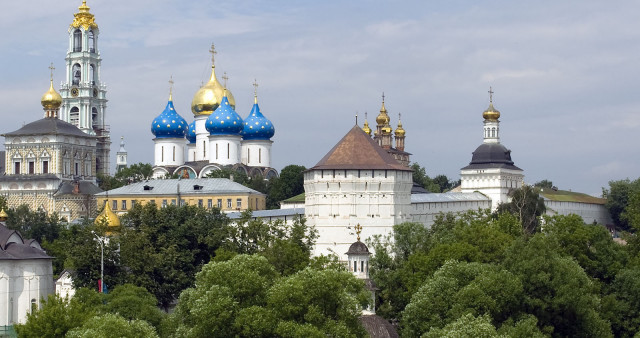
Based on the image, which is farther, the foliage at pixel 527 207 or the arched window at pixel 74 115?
the arched window at pixel 74 115

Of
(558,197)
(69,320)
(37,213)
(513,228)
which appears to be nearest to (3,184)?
(37,213)

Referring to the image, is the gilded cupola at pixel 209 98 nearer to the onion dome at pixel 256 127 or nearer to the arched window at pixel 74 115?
the onion dome at pixel 256 127

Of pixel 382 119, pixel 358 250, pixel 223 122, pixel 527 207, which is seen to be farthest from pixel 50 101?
pixel 358 250

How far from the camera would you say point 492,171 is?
9138cm

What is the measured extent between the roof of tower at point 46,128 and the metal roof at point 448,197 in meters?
26.1

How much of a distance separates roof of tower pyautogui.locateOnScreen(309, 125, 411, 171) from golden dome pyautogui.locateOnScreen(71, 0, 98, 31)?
45815mm

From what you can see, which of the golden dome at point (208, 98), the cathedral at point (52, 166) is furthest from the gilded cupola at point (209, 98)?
the cathedral at point (52, 166)

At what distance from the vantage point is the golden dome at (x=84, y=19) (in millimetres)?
106463

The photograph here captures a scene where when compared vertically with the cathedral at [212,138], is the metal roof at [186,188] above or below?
below

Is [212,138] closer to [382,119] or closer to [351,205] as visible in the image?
[382,119]

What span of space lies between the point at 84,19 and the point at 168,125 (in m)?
13.4

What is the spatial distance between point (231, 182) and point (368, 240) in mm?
24458

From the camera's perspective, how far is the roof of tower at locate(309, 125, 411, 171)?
63.2 m

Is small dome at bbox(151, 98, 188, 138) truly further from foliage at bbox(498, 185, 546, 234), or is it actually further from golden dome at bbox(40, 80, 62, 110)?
foliage at bbox(498, 185, 546, 234)
